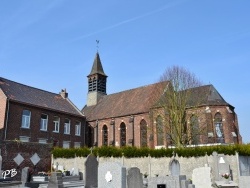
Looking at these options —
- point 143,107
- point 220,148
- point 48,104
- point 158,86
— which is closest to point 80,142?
point 48,104

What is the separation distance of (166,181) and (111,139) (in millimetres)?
23173

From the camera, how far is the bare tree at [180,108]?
88.7 ft

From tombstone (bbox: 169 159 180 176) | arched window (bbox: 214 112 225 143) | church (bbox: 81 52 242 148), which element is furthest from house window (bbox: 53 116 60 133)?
arched window (bbox: 214 112 225 143)

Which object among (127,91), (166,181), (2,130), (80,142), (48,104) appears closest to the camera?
(166,181)

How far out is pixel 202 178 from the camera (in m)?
14.0

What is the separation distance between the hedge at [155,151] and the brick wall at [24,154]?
3.96 feet

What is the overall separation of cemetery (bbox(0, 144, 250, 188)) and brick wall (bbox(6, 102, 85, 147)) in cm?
520

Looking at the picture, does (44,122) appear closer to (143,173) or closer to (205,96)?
(143,173)

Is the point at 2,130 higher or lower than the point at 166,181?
higher

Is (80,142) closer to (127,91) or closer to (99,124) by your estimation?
(99,124)

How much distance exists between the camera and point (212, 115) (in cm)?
2877

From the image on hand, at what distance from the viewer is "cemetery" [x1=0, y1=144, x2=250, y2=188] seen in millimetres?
9820

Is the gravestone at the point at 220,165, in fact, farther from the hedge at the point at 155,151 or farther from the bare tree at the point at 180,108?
the bare tree at the point at 180,108

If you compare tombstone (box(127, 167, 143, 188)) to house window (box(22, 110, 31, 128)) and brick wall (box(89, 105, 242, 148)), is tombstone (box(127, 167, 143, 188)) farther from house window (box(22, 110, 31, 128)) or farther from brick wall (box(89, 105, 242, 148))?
house window (box(22, 110, 31, 128))
